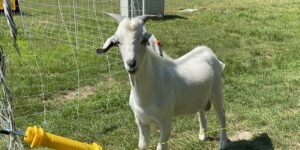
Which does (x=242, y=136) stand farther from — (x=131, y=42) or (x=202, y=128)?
(x=131, y=42)

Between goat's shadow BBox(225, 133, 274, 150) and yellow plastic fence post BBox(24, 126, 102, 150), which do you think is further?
goat's shadow BBox(225, 133, 274, 150)

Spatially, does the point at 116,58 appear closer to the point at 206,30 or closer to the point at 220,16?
the point at 206,30

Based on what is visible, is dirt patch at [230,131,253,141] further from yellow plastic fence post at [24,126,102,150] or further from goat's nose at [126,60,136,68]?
yellow plastic fence post at [24,126,102,150]

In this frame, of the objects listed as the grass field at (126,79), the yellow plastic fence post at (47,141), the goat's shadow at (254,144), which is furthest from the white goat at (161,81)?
the yellow plastic fence post at (47,141)

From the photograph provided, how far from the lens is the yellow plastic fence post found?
8.46 ft

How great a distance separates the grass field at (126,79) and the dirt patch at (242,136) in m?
0.03

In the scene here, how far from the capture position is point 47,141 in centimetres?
263

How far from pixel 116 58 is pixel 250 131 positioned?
167 inches

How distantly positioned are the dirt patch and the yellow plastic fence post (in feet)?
12.1

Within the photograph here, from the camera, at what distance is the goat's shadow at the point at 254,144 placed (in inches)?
227

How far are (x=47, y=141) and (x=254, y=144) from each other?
3796 mm

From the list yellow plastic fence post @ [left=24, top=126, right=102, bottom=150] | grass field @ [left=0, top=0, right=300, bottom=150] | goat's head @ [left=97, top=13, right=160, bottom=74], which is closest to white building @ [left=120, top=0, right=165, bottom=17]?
grass field @ [left=0, top=0, right=300, bottom=150]

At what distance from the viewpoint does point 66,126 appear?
644 centimetres

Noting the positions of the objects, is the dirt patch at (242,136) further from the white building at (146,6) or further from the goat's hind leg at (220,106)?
the white building at (146,6)
